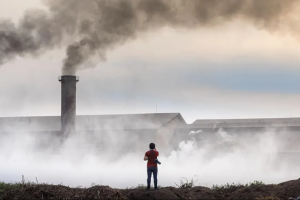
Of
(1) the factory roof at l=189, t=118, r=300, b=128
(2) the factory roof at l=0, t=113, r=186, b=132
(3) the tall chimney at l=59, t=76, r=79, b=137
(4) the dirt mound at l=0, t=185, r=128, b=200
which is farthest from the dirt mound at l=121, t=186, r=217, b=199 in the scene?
(1) the factory roof at l=189, t=118, r=300, b=128

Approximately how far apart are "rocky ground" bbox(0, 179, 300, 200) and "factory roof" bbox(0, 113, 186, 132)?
4547 cm

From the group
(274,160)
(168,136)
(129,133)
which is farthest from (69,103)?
(274,160)

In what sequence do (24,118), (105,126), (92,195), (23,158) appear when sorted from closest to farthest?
(92,195) → (23,158) → (105,126) → (24,118)

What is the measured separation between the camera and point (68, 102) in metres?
56.8

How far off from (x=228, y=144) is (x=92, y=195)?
134ft

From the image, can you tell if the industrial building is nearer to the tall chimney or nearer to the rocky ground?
the tall chimney

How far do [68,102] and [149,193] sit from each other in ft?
130

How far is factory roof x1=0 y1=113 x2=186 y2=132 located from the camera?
6762 centimetres

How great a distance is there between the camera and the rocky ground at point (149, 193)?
61.3 ft

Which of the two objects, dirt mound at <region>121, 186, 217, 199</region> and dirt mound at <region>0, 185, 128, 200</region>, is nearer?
→ dirt mound at <region>121, 186, 217, 199</region>

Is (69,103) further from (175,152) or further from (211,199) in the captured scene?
(211,199)

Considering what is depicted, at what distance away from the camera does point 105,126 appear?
6881 cm

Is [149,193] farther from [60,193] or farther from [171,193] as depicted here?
[60,193]

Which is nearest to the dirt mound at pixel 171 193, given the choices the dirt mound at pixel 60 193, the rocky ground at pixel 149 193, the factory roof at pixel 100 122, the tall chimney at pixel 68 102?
the rocky ground at pixel 149 193
